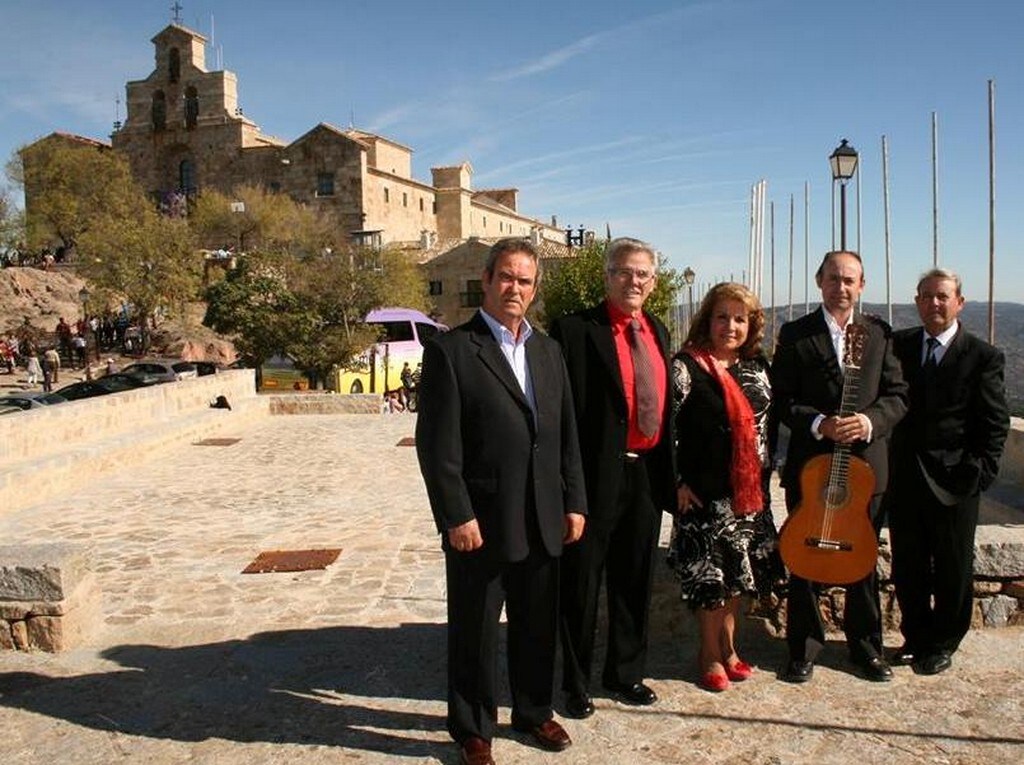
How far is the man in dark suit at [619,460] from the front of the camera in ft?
11.7

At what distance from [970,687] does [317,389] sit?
2203cm

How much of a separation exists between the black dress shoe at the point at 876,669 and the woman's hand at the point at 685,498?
112 centimetres

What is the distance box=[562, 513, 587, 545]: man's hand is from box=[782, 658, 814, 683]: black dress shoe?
129 centimetres

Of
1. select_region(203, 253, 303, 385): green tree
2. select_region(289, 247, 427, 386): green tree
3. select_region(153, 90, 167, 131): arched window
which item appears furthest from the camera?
select_region(153, 90, 167, 131): arched window

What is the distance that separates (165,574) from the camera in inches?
240

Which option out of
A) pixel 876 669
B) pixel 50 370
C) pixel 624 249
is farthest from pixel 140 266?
pixel 876 669

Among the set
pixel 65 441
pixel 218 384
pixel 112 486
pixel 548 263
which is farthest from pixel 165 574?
pixel 548 263

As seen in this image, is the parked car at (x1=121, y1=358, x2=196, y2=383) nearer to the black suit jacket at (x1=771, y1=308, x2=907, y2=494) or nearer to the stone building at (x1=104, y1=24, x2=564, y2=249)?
the black suit jacket at (x1=771, y1=308, x2=907, y2=494)

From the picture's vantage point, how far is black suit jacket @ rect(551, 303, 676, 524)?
3537 millimetres

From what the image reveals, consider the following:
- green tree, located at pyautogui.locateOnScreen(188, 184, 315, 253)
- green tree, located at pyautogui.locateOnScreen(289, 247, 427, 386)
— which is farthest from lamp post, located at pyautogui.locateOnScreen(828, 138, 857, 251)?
green tree, located at pyautogui.locateOnScreen(188, 184, 315, 253)

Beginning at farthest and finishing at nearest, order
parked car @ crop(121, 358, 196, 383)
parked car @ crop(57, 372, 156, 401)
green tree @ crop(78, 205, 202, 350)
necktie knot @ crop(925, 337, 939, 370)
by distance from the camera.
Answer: green tree @ crop(78, 205, 202, 350), parked car @ crop(121, 358, 196, 383), parked car @ crop(57, 372, 156, 401), necktie knot @ crop(925, 337, 939, 370)

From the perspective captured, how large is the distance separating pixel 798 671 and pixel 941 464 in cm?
115

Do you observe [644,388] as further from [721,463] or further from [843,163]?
[843,163]

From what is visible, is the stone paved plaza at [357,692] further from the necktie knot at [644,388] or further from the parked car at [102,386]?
the parked car at [102,386]
